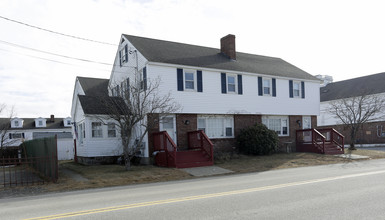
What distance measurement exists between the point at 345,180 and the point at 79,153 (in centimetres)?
1764

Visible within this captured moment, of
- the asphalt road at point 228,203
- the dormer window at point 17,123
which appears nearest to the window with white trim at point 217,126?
the asphalt road at point 228,203

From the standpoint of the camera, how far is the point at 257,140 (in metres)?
20.4

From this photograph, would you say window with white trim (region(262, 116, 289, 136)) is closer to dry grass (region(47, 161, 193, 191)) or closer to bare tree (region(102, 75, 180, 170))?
bare tree (region(102, 75, 180, 170))

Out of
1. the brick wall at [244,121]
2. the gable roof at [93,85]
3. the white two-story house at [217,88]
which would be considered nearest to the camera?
the white two-story house at [217,88]

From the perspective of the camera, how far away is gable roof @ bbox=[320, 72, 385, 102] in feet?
118

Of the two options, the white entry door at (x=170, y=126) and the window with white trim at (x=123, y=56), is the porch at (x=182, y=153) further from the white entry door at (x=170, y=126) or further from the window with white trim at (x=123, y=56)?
the window with white trim at (x=123, y=56)

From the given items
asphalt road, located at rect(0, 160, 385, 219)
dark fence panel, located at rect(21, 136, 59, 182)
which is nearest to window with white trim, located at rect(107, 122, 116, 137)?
dark fence panel, located at rect(21, 136, 59, 182)

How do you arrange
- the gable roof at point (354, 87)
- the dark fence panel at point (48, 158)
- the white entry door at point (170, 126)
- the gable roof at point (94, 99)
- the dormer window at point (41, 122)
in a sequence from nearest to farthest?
1. the dark fence panel at point (48, 158)
2. the gable roof at point (94, 99)
3. the white entry door at point (170, 126)
4. the gable roof at point (354, 87)
5. the dormer window at point (41, 122)

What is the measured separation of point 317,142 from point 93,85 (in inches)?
731

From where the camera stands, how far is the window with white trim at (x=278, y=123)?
2373 cm

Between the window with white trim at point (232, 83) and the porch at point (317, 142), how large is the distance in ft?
21.9

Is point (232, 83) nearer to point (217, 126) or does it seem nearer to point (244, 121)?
point (244, 121)

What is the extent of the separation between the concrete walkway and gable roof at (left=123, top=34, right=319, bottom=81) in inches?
270

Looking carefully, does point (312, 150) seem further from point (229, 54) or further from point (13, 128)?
point (13, 128)
